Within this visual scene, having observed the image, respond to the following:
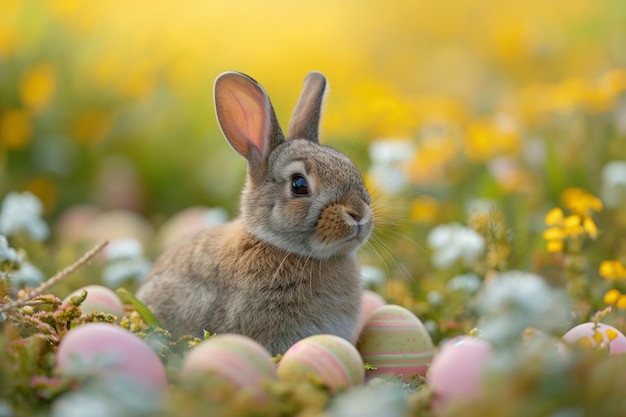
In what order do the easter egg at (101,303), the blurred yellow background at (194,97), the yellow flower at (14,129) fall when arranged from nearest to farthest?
1. the easter egg at (101,303)
2. the blurred yellow background at (194,97)
3. the yellow flower at (14,129)

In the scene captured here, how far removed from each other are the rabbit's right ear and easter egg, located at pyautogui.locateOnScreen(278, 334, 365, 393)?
3.57 feet

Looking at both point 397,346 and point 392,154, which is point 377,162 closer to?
point 392,154

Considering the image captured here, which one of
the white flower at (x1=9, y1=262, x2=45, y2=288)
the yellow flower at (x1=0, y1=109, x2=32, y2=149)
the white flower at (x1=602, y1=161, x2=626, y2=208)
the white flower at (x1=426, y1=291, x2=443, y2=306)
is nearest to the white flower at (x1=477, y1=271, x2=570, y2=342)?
the white flower at (x1=426, y1=291, x2=443, y2=306)

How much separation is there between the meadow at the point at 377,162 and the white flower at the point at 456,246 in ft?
0.04

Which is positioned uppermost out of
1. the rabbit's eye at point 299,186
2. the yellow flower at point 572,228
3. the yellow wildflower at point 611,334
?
the rabbit's eye at point 299,186

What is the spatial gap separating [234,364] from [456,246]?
234 cm

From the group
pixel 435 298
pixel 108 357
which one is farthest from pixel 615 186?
pixel 108 357

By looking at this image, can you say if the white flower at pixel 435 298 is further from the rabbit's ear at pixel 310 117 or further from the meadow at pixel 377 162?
the rabbit's ear at pixel 310 117

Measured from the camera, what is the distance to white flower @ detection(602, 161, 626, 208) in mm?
4426

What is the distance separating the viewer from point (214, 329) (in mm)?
3180

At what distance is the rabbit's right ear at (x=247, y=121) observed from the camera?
11.1 ft

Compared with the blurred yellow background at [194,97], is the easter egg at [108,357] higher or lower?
lower

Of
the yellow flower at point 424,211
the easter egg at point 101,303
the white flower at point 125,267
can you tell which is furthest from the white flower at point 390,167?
the easter egg at point 101,303

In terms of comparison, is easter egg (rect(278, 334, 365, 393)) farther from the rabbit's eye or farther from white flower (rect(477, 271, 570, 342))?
the rabbit's eye
